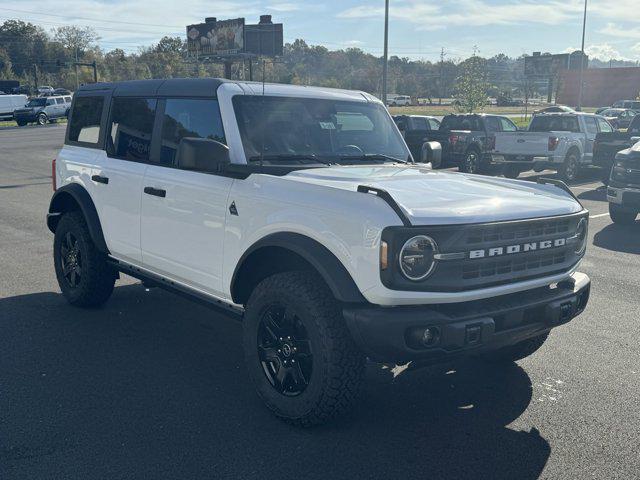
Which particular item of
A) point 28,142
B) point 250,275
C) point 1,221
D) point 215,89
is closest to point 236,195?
point 250,275

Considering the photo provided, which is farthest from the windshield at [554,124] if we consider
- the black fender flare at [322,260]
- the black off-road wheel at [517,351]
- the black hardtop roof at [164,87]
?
the black fender flare at [322,260]

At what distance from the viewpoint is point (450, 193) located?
4188mm

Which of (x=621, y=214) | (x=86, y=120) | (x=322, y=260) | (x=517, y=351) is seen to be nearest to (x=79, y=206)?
(x=86, y=120)

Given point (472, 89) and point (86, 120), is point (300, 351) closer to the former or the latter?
point (86, 120)

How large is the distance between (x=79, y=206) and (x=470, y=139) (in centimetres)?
1599

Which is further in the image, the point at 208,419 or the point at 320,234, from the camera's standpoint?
the point at 208,419

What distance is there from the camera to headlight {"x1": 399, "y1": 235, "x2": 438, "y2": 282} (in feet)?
11.8

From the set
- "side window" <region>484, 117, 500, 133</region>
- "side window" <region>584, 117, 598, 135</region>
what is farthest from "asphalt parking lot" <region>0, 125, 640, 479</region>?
"side window" <region>484, 117, 500, 133</region>

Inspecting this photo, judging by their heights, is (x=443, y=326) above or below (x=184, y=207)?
Result: below

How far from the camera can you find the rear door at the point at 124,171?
550cm

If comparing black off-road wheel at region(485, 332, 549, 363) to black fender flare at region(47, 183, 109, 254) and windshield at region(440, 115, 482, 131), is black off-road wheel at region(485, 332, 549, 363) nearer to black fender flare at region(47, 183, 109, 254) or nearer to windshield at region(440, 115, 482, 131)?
black fender flare at region(47, 183, 109, 254)

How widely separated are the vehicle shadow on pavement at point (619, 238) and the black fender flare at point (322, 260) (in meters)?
7.13

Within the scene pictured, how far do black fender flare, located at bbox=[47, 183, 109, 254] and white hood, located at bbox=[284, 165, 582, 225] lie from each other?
2.34m

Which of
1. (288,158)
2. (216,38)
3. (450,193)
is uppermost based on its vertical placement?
(216,38)
